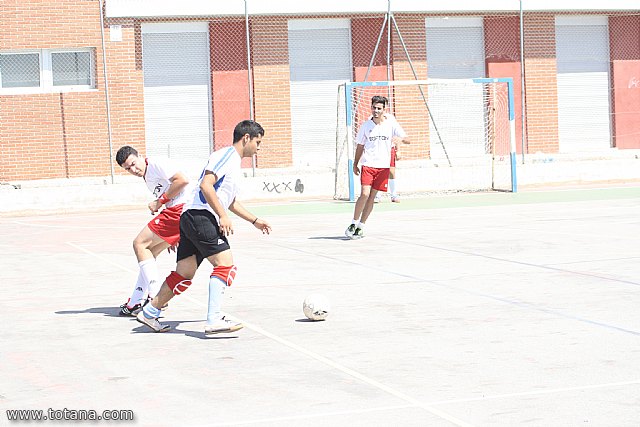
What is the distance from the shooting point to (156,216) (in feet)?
32.1

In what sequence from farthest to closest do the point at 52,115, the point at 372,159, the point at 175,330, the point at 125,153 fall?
1. the point at 52,115
2. the point at 372,159
3. the point at 125,153
4. the point at 175,330

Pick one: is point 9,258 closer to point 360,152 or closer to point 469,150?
point 360,152

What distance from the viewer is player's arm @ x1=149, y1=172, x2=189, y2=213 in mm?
9672

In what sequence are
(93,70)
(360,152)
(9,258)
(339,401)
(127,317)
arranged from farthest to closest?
1. (93,70)
2. (360,152)
3. (9,258)
4. (127,317)
5. (339,401)

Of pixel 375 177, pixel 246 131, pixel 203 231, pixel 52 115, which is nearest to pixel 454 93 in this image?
pixel 52 115

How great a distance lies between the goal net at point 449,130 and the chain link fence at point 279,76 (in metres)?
0.12

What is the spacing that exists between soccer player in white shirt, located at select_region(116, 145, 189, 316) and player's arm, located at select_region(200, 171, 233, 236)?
1.11 m

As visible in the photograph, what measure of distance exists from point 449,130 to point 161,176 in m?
19.9

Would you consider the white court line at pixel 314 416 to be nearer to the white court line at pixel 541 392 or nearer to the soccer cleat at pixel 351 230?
the white court line at pixel 541 392

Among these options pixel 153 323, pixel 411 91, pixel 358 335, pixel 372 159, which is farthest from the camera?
pixel 411 91

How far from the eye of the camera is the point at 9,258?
14.7 meters

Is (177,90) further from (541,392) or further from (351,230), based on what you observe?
(541,392)

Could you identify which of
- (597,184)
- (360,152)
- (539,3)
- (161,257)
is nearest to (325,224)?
(360,152)

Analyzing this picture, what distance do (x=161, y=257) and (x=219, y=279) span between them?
20.1 ft
